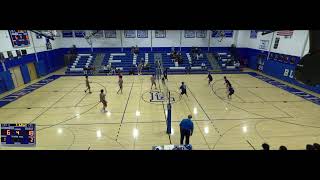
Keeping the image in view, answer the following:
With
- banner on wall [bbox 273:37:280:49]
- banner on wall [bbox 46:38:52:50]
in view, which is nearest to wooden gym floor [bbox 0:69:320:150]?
banner on wall [bbox 273:37:280:49]

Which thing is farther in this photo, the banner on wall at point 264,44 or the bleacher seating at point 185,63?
the bleacher seating at point 185,63

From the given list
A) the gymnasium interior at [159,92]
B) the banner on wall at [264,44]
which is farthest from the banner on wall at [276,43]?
the banner on wall at [264,44]

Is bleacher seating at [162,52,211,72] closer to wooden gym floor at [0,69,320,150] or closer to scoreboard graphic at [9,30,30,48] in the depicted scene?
wooden gym floor at [0,69,320,150]

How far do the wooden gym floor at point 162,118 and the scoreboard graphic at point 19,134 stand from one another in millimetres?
2114

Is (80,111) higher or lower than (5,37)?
lower

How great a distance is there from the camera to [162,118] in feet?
37.6

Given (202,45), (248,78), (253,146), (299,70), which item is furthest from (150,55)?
(299,70)

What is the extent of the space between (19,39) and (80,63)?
8.20 meters

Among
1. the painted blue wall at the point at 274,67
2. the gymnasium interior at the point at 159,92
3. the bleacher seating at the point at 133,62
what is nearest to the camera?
the gymnasium interior at the point at 159,92

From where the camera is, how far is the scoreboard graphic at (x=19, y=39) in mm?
18734

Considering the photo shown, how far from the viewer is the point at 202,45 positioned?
29.7 meters

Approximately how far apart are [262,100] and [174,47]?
1779 cm

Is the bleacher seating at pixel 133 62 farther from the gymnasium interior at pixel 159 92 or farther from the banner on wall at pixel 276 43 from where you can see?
the banner on wall at pixel 276 43
